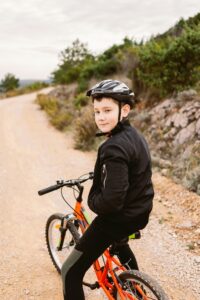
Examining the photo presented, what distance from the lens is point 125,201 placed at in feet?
8.23

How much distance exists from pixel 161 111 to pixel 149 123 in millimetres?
453

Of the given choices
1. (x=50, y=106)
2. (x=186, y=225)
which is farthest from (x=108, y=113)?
(x=50, y=106)

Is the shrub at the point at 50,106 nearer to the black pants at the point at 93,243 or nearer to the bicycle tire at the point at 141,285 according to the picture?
the black pants at the point at 93,243

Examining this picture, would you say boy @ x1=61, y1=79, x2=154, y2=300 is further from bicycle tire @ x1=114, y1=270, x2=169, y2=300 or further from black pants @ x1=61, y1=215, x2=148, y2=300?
bicycle tire @ x1=114, y1=270, x2=169, y2=300

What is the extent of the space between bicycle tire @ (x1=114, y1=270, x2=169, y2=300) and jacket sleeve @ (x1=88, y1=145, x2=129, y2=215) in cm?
55

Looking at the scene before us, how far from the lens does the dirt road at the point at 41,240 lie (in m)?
3.95

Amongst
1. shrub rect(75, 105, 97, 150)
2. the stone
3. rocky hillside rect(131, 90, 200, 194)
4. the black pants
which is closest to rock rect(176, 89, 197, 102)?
rocky hillside rect(131, 90, 200, 194)

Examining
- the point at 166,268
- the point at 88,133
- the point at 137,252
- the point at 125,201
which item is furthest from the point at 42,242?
the point at 88,133

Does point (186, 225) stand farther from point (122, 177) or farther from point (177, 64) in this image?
point (177, 64)

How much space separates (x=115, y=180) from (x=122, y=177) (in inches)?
2.0

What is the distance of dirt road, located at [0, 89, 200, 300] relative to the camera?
3.95m

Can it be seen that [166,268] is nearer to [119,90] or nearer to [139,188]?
[139,188]

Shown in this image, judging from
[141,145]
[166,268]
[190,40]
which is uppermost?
[190,40]

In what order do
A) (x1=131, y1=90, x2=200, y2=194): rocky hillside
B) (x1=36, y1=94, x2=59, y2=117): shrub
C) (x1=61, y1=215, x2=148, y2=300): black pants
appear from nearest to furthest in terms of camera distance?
(x1=61, y1=215, x2=148, y2=300): black pants → (x1=131, y1=90, x2=200, y2=194): rocky hillside → (x1=36, y1=94, x2=59, y2=117): shrub
